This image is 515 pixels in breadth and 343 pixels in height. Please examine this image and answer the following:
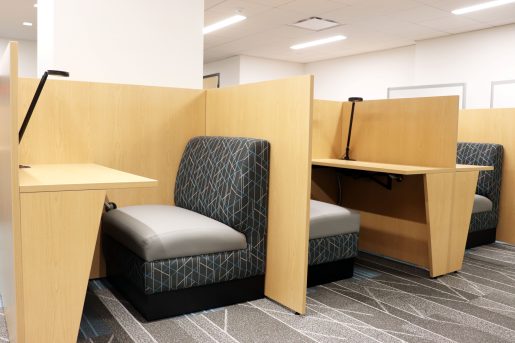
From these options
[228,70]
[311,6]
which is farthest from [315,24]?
[228,70]

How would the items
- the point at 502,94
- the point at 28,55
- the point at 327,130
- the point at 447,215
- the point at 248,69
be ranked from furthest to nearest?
the point at 248,69 < the point at 28,55 < the point at 502,94 < the point at 327,130 < the point at 447,215

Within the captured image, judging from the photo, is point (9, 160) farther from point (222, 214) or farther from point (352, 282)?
point (352, 282)

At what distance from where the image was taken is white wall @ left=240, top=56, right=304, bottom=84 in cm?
898

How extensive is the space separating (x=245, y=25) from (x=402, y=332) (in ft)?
17.9

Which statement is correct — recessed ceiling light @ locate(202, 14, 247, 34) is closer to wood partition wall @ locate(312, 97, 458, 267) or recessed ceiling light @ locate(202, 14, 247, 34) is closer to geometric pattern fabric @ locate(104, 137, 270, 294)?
wood partition wall @ locate(312, 97, 458, 267)

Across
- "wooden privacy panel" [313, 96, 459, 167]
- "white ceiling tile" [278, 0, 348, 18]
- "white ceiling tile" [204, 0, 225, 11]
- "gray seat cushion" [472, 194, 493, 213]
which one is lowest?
"gray seat cushion" [472, 194, 493, 213]

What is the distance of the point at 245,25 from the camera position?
21.6 ft

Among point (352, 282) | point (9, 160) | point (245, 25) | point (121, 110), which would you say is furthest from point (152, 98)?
point (245, 25)

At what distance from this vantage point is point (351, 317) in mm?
2078

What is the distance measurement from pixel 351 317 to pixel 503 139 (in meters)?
2.35

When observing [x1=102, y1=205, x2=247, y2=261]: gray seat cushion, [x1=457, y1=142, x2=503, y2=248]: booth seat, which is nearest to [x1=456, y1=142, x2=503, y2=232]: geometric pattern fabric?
[x1=457, y1=142, x2=503, y2=248]: booth seat

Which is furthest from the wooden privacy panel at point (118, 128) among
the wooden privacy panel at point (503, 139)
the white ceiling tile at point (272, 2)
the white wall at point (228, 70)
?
the white wall at point (228, 70)

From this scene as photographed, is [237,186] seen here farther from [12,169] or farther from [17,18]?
[17,18]

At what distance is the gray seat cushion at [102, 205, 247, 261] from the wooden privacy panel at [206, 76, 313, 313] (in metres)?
0.20
